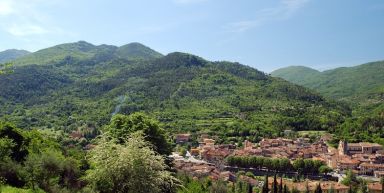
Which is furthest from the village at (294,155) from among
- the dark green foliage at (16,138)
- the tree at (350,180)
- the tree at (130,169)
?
the tree at (130,169)

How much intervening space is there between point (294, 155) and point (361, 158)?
45.7 ft

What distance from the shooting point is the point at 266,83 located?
17862 centimetres

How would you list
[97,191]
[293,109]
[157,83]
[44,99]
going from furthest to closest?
[157,83], [44,99], [293,109], [97,191]

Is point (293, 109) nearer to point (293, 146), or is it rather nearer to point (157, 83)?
point (293, 146)

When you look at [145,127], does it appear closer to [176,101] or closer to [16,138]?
[16,138]

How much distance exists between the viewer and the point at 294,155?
82500mm

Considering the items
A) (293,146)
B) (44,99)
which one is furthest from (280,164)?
(44,99)

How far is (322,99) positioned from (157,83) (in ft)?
214

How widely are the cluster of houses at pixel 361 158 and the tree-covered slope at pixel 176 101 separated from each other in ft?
62.5

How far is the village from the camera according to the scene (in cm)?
7256

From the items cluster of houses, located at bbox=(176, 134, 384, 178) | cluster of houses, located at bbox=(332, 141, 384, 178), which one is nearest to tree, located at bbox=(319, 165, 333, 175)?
cluster of houses, located at bbox=(176, 134, 384, 178)

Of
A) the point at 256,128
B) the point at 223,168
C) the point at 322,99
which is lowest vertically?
the point at 223,168

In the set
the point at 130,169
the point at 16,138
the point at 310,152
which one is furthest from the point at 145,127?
the point at 310,152

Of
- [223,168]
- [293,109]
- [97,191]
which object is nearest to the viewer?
[97,191]
